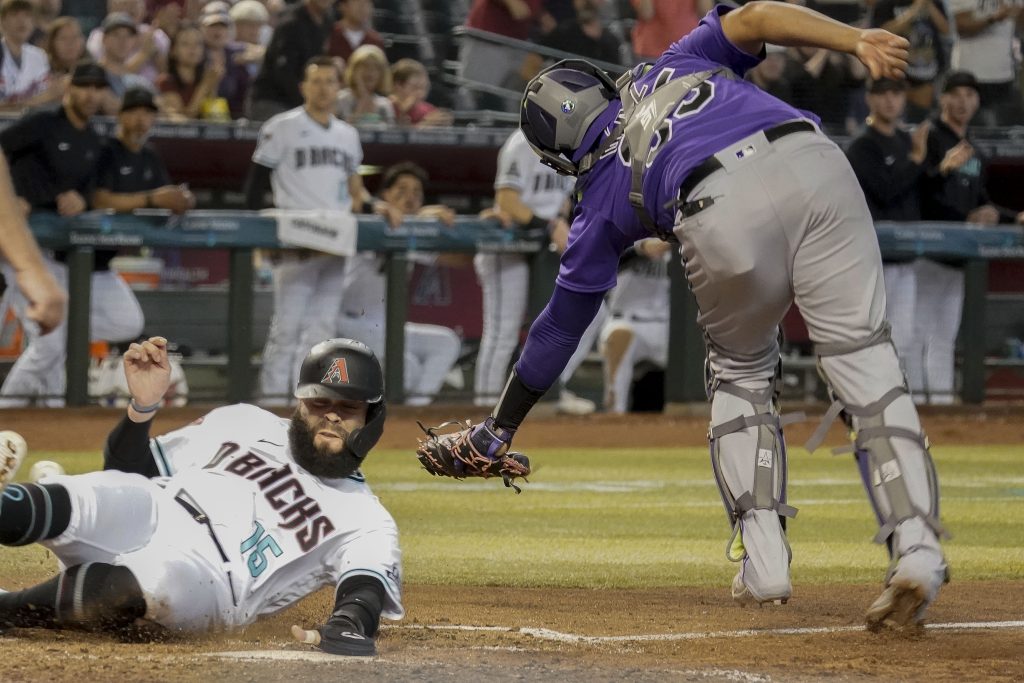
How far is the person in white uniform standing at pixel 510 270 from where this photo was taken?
12109 millimetres

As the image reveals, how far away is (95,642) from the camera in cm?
457

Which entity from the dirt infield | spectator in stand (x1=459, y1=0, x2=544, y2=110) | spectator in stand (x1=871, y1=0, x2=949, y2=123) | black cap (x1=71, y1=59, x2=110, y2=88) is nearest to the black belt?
the dirt infield

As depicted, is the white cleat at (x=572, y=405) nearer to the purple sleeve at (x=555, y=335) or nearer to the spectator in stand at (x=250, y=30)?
the spectator in stand at (x=250, y=30)

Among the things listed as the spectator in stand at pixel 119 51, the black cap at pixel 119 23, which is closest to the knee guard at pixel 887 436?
the spectator in stand at pixel 119 51

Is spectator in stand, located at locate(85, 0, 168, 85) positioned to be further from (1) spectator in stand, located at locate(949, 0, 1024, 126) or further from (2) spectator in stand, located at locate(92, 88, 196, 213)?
(1) spectator in stand, located at locate(949, 0, 1024, 126)

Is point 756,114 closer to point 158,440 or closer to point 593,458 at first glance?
point 158,440

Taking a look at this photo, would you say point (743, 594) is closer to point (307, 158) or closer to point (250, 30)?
point (307, 158)

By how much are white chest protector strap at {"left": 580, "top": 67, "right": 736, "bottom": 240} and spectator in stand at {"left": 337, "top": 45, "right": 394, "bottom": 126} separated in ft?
27.1

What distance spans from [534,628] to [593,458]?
18.7 ft

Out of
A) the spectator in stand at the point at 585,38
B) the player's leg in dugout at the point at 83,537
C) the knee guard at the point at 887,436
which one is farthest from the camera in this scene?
the spectator in stand at the point at 585,38

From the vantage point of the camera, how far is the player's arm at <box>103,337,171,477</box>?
473 centimetres

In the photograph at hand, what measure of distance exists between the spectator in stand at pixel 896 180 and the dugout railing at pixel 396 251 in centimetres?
17

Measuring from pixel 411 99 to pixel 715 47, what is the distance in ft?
29.6

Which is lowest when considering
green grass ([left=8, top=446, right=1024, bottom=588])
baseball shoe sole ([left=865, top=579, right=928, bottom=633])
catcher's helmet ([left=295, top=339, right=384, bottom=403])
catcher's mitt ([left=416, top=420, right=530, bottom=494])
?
green grass ([left=8, top=446, right=1024, bottom=588])
